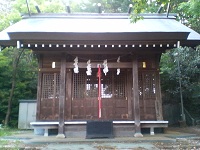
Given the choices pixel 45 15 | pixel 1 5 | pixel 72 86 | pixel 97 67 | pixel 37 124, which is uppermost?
pixel 1 5

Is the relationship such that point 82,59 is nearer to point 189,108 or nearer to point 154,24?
point 154,24

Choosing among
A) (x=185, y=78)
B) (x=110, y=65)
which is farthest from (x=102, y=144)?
(x=185, y=78)

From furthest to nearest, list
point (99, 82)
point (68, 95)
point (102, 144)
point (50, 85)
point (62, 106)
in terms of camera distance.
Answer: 1. point (50, 85)
2. point (68, 95)
3. point (99, 82)
4. point (62, 106)
5. point (102, 144)

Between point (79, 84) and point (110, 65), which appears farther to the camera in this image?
point (79, 84)

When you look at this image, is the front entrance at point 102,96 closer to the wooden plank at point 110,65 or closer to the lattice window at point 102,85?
the lattice window at point 102,85

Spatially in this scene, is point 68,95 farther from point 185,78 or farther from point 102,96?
point 185,78

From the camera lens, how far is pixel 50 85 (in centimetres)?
916

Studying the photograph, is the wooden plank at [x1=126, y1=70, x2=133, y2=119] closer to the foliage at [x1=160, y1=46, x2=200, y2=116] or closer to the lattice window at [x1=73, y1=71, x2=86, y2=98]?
the lattice window at [x1=73, y1=71, x2=86, y2=98]

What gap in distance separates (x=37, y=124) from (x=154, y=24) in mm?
6763

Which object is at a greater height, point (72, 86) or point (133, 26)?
point (133, 26)

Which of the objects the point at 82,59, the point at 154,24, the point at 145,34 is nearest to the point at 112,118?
the point at 82,59

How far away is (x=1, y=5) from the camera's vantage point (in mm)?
18609

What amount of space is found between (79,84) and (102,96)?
1.11 metres

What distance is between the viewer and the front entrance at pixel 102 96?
9070 mm
